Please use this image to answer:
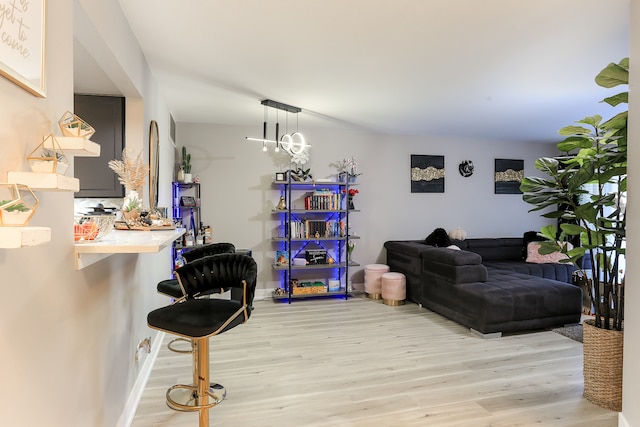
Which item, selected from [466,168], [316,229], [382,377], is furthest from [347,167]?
[382,377]

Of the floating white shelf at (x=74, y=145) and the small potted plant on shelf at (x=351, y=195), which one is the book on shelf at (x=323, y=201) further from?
the floating white shelf at (x=74, y=145)

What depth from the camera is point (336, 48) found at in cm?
274

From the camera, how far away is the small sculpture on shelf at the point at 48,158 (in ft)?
3.51

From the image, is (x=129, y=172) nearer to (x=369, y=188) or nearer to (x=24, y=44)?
(x=24, y=44)

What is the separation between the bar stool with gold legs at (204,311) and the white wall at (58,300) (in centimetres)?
31

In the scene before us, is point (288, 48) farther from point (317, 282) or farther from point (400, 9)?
point (317, 282)

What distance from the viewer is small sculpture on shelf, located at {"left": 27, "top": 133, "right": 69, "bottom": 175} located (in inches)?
42.1

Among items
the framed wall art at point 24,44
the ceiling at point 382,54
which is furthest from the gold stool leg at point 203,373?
the ceiling at point 382,54

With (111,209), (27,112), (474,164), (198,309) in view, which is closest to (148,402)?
(198,309)

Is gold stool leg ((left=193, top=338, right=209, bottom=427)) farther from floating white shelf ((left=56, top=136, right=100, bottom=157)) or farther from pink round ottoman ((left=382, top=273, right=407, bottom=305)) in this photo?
pink round ottoman ((left=382, top=273, right=407, bottom=305))

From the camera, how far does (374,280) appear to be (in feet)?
17.4

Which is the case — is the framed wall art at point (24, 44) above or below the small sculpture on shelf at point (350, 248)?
above

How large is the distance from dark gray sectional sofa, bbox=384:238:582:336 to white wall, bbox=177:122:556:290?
95 cm

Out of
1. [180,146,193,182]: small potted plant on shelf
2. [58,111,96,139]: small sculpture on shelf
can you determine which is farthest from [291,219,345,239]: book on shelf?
[58,111,96,139]: small sculpture on shelf
